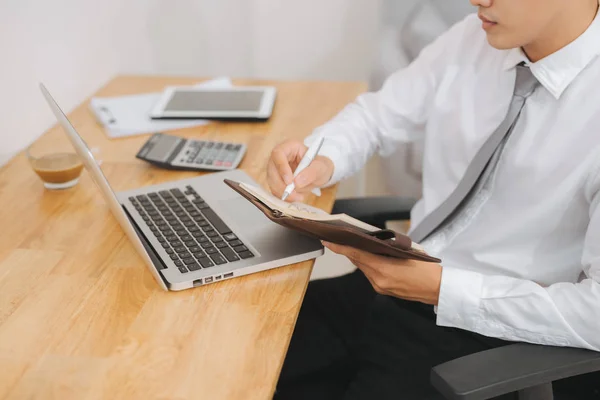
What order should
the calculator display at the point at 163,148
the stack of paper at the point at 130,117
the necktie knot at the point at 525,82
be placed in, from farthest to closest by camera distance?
the stack of paper at the point at 130,117, the calculator display at the point at 163,148, the necktie knot at the point at 525,82

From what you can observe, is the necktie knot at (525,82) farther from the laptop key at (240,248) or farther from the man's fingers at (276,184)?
the laptop key at (240,248)

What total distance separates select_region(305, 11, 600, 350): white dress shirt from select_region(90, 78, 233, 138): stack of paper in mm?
393

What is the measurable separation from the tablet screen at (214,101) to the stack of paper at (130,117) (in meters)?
0.05

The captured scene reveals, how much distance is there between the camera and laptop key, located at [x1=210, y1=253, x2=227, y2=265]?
1.01m

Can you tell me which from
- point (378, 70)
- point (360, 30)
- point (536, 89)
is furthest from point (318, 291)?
point (360, 30)

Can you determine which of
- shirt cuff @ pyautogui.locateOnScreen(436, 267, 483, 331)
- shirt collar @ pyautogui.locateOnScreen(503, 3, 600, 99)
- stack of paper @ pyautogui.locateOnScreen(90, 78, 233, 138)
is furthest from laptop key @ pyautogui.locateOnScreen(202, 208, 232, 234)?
shirt collar @ pyautogui.locateOnScreen(503, 3, 600, 99)

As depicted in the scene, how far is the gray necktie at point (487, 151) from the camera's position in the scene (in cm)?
117

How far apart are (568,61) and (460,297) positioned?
1.39 ft

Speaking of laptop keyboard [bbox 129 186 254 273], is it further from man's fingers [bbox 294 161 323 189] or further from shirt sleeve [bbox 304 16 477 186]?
shirt sleeve [bbox 304 16 477 186]

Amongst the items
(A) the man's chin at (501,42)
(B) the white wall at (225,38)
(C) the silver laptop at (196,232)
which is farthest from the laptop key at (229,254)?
(B) the white wall at (225,38)

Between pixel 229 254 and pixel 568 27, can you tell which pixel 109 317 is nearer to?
pixel 229 254

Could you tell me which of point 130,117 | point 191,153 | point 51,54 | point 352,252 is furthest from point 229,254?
point 51,54

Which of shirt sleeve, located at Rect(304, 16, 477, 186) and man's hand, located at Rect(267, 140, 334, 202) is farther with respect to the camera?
shirt sleeve, located at Rect(304, 16, 477, 186)

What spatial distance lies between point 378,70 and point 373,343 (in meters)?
1.15
